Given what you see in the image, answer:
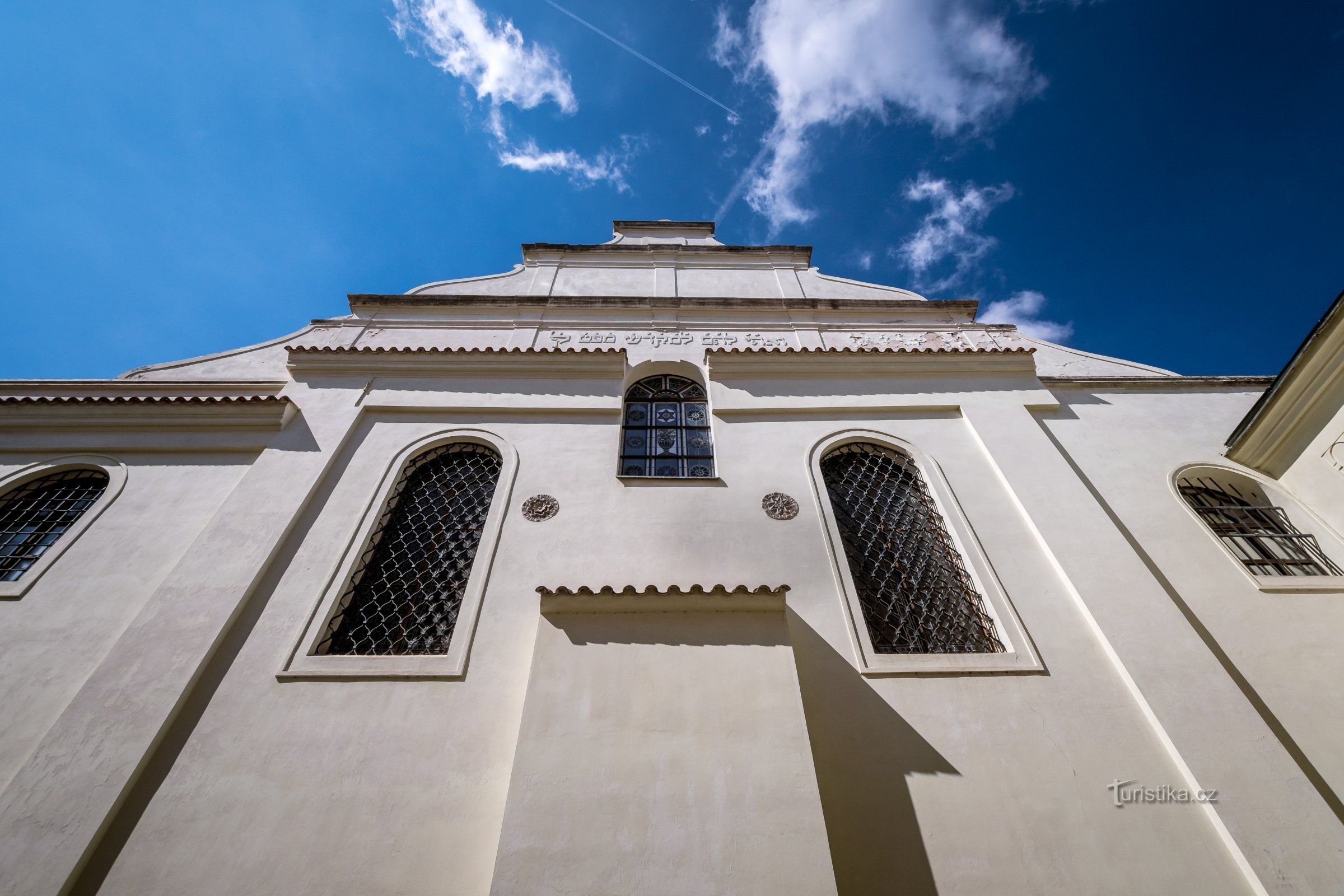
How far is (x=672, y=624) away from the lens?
4.37m

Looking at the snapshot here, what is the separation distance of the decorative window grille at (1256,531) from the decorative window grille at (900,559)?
2676 millimetres

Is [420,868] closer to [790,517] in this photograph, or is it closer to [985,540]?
[790,517]

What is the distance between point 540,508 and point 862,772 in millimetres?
3357

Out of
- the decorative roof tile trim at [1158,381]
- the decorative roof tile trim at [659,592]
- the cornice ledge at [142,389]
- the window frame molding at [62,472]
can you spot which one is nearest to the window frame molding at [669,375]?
the decorative roof tile trim at [659,592]

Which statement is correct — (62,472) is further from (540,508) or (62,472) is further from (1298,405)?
(1298,405)

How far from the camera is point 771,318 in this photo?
9.04 m

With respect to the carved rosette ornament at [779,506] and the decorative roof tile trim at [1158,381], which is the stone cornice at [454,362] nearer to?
the carved rosette ornament at [779,506]

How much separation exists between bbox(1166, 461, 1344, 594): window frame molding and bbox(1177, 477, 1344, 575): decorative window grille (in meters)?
0.07

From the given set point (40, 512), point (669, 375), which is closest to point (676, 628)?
point (669, 375)

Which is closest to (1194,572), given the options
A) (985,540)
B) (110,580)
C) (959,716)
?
(985,540)

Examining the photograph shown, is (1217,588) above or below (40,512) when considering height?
below

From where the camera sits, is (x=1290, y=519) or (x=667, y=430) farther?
(x=667, y=430)

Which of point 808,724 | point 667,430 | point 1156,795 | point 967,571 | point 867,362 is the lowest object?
point 1156,795

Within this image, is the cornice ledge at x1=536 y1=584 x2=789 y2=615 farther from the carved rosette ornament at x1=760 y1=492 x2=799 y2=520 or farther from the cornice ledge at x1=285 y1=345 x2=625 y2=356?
the cornice ledge at x1=285 y1=345 x2=625 y2=356
